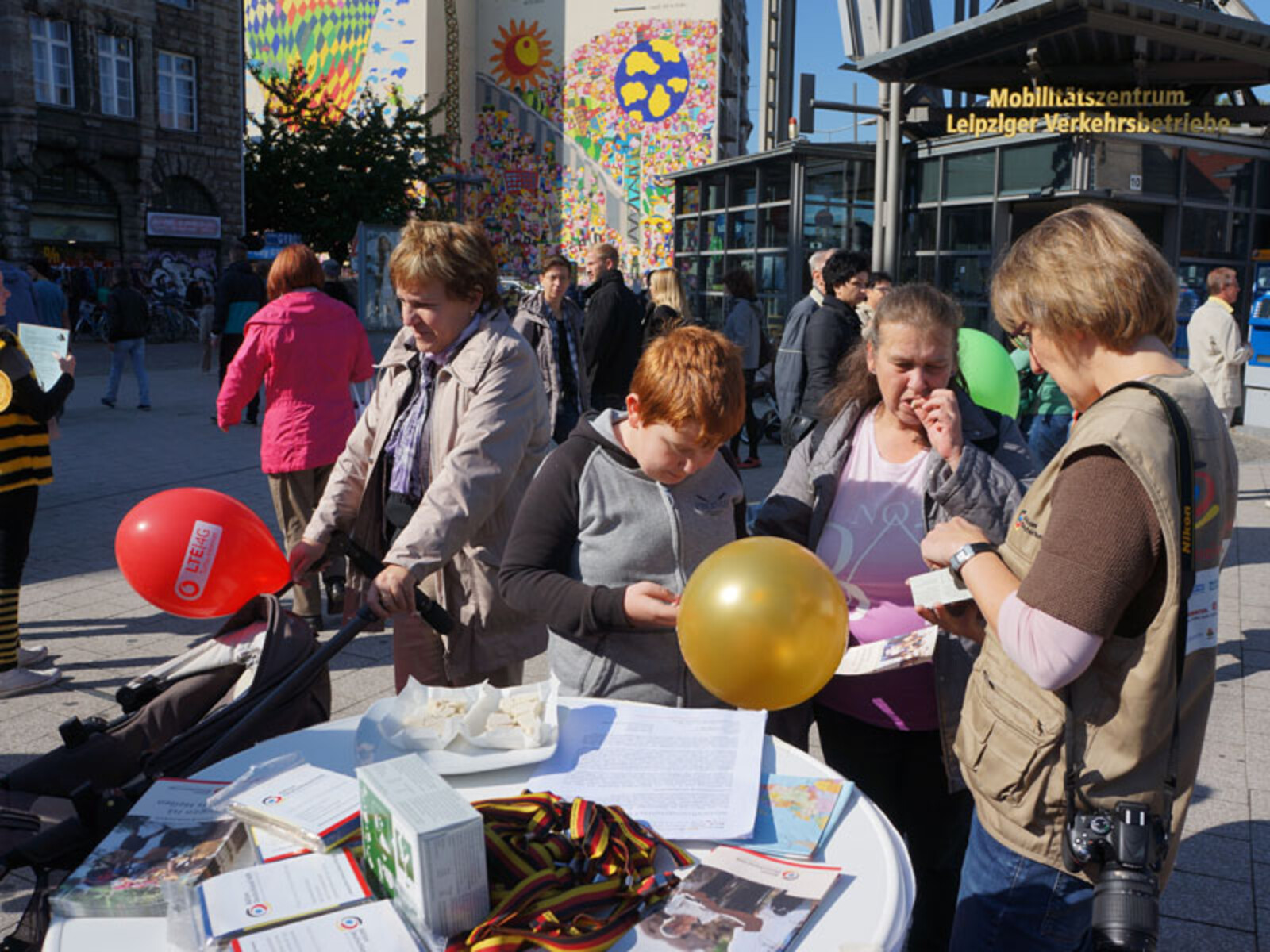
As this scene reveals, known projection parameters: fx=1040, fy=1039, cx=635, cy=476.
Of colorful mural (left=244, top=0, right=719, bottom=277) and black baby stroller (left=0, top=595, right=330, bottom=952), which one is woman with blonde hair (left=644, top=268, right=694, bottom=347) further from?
colorful mural (left=244, top=0, right=719, bottom=277)

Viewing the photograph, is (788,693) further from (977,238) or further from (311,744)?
(977,238)

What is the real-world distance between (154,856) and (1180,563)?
1556 millimetres

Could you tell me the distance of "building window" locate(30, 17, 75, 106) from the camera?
81.5 ft

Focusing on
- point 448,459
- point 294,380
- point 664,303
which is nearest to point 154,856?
point 448,459

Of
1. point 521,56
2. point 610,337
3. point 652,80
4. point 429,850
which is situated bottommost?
point 429,850

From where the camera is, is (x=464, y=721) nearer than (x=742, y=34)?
Yes

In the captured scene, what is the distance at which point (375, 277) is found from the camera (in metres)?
11.5

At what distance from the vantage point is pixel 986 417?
240cm

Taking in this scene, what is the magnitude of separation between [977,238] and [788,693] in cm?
1082

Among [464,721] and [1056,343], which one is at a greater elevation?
[1056,343]

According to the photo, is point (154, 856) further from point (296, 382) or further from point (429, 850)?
point (296, 382)

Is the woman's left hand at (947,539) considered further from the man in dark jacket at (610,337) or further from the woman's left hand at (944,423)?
the man in dark jacket at (610,337)

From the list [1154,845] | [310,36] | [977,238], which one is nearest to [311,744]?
[1154,845]

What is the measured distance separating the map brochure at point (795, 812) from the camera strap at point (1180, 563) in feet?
1.29
